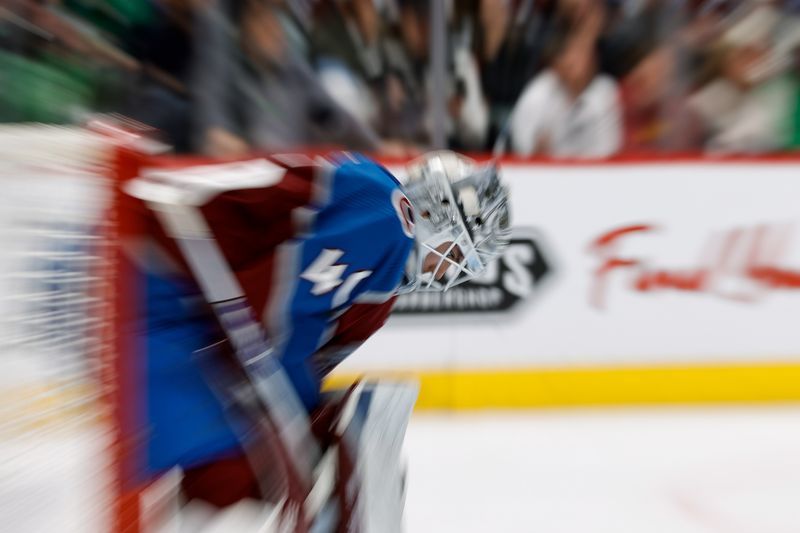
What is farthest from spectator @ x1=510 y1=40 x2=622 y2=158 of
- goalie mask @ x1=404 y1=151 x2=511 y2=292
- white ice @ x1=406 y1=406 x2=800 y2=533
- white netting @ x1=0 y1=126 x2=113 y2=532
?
white netting @ x1=0 y1=126 x2=113 y2=532

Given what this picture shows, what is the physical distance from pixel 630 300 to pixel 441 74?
106cm

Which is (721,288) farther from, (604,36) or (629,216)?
(604,36)

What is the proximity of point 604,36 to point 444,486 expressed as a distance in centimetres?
169

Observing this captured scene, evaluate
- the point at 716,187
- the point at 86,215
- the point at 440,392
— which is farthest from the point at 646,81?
the point at 86,215

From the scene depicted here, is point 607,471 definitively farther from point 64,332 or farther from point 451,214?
point 64,332

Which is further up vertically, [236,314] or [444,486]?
[236,314]

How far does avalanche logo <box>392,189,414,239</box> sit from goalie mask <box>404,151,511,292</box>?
0.43ft

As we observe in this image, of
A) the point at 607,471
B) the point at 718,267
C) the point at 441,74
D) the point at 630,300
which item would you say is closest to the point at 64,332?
the point at 607,471

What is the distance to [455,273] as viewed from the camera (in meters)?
1.28

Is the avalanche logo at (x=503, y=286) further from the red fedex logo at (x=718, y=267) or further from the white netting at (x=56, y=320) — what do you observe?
the white netting at (x=56, y=320)

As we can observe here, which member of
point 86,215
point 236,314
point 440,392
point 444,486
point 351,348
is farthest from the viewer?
point 440,392

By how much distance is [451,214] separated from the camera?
1202 mm

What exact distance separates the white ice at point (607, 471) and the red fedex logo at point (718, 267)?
1.40ft

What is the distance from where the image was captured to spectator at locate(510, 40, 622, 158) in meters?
2.39
